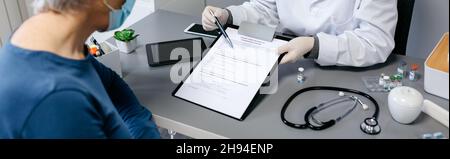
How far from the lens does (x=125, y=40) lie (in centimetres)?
130

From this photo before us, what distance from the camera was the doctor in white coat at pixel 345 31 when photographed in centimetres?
118

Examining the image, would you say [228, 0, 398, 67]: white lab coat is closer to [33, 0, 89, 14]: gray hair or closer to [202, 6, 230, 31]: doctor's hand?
[202, 6, 230, 31]: doctor's hand

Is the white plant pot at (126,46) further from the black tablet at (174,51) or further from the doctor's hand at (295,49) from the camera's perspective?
the doctor's hand at (295,49)

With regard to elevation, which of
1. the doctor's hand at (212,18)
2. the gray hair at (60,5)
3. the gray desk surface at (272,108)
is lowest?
the gray desk surface at (272,108)

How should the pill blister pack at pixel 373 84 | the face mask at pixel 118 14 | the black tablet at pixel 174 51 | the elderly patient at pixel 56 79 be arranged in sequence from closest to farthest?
the elderly patient at pixel 56 79 → the face mask at pixel 118 14 → the pill blister pack at pixel 373 84 → the black tablet at pixel 174 51

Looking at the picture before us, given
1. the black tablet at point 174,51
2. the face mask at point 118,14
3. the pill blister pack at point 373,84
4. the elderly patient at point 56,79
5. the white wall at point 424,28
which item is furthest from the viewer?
the white wall at point 424,28

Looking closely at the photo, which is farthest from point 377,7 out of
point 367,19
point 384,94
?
point 384,94

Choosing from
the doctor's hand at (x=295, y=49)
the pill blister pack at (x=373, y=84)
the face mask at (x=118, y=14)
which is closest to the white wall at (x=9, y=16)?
the face mask at (x=118, y=14)

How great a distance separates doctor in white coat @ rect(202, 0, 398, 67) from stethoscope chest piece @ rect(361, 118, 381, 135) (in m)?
0.26

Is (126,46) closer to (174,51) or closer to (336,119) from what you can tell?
(174,51)

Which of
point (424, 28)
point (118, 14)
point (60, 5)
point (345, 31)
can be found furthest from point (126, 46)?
point (424, 28)
